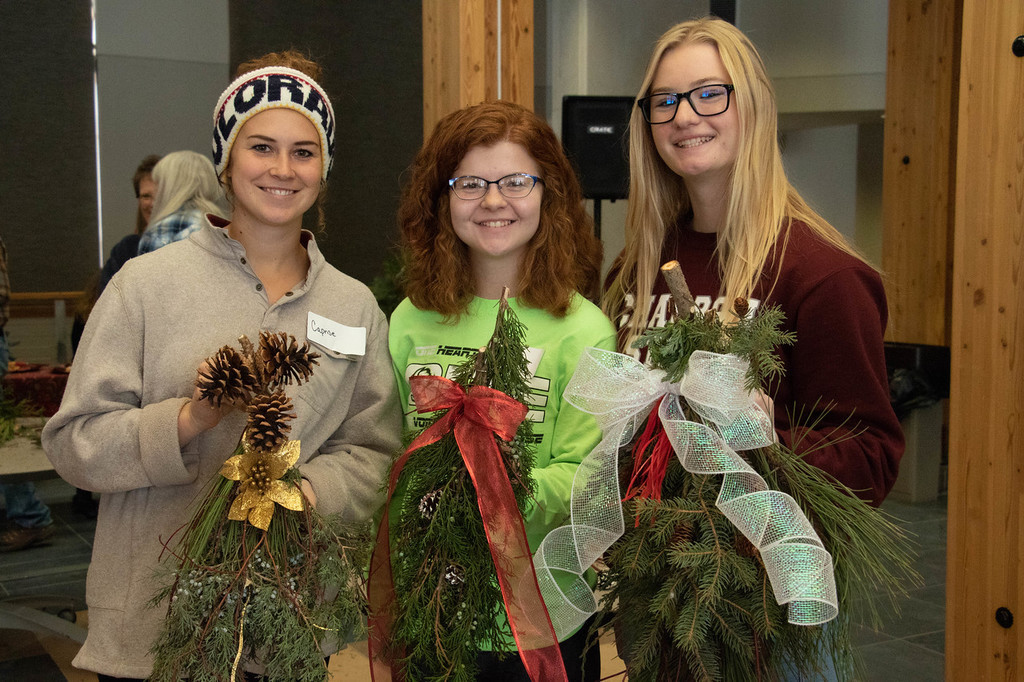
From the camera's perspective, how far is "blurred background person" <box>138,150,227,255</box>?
3.07 meters

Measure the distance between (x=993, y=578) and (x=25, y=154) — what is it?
9.82 feet

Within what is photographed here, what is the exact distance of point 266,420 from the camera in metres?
1.21

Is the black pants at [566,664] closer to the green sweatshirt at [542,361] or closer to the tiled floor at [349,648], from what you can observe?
the green sweatshirt at [542,361]

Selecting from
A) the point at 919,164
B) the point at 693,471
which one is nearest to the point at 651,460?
the point at 693,471

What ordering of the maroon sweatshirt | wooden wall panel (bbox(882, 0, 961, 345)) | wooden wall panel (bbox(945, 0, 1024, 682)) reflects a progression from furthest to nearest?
wooden wall panel (bbox(882, 0, 961, 345)) < wooden wall panel (bbox(945, 0, 1024, 682)) < the maroon sweatshirt

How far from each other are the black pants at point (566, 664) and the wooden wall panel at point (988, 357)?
1053 millimetres

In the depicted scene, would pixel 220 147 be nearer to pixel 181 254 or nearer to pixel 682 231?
pixel 181 254

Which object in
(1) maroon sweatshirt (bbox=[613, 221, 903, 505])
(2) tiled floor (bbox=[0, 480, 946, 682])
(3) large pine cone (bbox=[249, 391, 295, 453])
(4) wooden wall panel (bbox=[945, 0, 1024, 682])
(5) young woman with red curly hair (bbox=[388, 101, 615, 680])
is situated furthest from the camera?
(2) tiled floor (bbox=[0, 480, 946, 682])

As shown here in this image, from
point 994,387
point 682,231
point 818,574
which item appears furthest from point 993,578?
point 818,574

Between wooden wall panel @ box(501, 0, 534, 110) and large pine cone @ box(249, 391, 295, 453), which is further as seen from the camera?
wooden wall panel @ box(501, 0, 534, 110)

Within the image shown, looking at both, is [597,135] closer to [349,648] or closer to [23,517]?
[349,648]

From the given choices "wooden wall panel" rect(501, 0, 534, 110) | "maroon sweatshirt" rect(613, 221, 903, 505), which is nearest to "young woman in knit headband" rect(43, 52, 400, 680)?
"maroon sweatshirt" rect(613, 221, 903, 505)

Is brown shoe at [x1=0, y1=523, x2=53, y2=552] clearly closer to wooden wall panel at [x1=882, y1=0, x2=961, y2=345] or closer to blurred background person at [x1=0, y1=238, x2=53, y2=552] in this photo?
blurred background person at [x1=0, y1=238, x2=53, y2=552]

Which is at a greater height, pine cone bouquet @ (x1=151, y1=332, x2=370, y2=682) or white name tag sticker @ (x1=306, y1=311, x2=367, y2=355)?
white name tag sticker @ (x1=306, y1=311, x2=367, y2=355)
